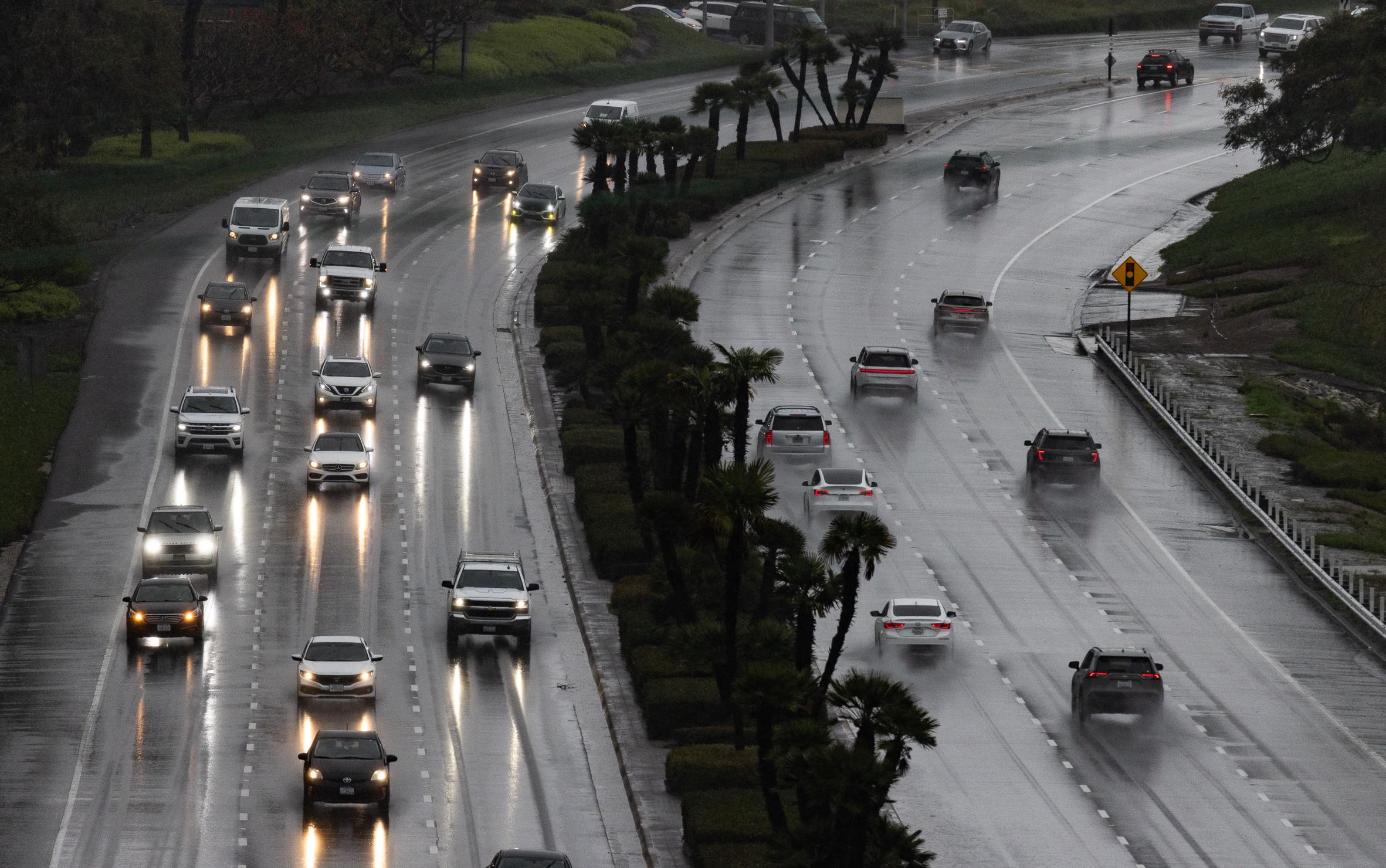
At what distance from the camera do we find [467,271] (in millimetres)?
84875

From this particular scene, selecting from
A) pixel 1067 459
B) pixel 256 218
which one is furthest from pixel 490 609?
pixel 256 218

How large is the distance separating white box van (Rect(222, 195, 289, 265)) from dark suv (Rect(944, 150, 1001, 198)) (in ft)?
114

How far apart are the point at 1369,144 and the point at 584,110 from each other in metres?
41.4

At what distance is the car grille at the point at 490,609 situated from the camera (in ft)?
159

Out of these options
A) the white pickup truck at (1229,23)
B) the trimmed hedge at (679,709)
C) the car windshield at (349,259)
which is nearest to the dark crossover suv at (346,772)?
the trimmed hedge at (679,709)

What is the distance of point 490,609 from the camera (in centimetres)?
4862

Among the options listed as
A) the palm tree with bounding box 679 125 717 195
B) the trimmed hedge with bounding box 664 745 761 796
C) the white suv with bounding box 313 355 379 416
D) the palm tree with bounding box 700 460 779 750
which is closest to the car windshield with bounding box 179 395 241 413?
the white suv with bounding box 313 355 379 416

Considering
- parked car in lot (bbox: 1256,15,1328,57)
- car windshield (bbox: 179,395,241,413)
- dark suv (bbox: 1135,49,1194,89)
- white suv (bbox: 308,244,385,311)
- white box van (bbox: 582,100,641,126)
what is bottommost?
car windshield (bbox: 179,395,241,413)

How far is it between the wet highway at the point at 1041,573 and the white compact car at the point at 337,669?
10801mm

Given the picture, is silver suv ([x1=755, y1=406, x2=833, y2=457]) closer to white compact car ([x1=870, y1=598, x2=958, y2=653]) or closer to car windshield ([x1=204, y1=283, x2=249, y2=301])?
white compact car ([x1=870, y1=598, x2=958, y2=653])

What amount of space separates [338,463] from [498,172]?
137ft

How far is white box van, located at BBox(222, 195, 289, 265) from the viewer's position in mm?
83688

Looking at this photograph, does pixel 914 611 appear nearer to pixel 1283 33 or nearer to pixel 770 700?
pixel 770 700

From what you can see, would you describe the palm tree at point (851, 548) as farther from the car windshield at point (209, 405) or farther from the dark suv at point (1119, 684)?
the car windshield at point (209, 405)
